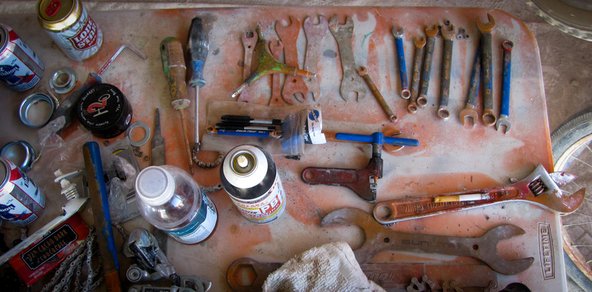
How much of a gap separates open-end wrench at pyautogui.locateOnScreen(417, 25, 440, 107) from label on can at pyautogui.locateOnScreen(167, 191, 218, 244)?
0.53 meters

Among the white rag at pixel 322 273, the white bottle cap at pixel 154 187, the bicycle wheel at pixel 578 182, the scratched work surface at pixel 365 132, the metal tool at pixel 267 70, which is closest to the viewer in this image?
the white bottle cap at pixel 154 187

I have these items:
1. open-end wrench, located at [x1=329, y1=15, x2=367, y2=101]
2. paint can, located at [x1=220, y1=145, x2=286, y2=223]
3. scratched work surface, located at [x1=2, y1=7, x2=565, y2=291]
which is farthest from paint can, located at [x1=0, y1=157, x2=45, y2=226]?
open-end wrench, located at [x1=329, y1=15, x2=367, y2=101]

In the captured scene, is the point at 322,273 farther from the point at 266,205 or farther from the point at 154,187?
the point at 154,187

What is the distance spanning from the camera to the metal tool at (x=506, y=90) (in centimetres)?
104

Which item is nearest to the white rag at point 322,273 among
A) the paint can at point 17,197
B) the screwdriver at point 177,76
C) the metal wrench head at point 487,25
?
the screwdriver at point 177,76

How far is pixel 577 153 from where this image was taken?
4.90ft

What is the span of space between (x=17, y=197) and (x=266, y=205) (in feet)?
1.68

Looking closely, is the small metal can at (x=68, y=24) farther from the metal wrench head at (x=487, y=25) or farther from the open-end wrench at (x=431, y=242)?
the metal wrench head at (x=487, y=25)

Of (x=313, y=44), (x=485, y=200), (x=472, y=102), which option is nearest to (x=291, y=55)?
(x=313, y=44)

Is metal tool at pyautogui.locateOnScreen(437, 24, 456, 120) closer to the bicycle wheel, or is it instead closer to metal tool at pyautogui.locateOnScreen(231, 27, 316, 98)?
metal tool at pyautogui.locateOnScreen(231, 27, 316, 98)

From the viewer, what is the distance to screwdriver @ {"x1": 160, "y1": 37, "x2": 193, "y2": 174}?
3.40ft

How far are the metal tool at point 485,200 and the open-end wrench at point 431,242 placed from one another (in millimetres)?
34

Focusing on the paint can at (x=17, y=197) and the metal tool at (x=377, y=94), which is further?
the metal tool at (x=377, y=94)

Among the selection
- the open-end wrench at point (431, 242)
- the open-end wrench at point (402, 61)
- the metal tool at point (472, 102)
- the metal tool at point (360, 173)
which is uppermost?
the open-end wrench at point (402, 61)
